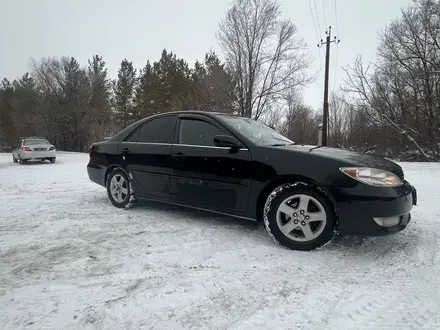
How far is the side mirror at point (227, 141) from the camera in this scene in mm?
3311

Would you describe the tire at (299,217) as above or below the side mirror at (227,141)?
below

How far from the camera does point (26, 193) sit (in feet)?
20.0

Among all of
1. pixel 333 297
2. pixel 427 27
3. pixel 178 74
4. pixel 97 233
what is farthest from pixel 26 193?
pixel 178 74

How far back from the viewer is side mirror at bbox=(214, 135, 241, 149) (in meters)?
3.31

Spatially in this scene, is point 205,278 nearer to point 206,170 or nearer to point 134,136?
point 206,170

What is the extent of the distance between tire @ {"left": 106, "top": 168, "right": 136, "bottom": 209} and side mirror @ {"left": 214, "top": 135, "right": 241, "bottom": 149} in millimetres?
1879

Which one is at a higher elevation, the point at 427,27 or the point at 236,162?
the point at 427,27

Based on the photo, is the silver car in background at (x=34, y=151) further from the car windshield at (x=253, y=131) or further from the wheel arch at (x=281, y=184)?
the wheel arch at (x=281, y=184)

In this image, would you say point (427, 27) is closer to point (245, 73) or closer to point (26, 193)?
point (245, 73)

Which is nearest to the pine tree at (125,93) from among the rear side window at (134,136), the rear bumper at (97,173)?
the rear bumper at (97,173)

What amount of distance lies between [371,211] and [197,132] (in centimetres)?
223

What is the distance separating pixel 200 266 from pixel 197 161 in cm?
141

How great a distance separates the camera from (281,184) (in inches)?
121

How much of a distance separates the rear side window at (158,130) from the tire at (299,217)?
1.82 meters
